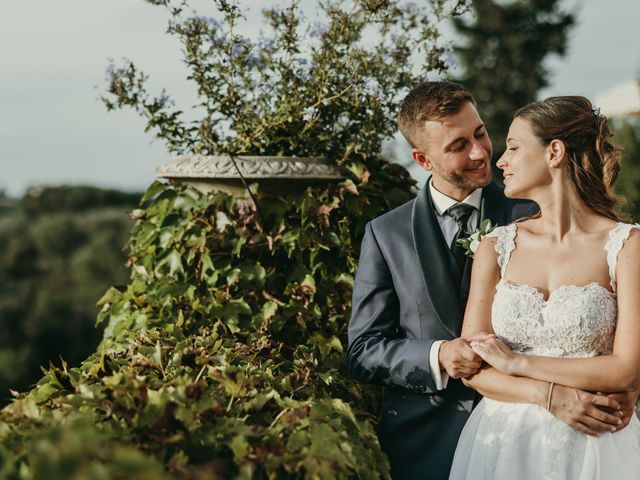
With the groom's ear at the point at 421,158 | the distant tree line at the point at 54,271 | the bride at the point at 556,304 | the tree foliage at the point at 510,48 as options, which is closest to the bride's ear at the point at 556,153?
the bride at the point at 556,304

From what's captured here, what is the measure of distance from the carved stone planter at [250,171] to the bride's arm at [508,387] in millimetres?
Answer: 976

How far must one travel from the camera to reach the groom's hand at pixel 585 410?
2416 mm

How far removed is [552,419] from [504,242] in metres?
0.66

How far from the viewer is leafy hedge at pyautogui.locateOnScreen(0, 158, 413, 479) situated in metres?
1.78

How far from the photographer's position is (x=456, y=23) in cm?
2850

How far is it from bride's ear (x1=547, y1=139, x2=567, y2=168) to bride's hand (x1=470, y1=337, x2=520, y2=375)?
0.67 m

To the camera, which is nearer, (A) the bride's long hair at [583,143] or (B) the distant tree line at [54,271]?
(A) the bride's long hair at [583,143]

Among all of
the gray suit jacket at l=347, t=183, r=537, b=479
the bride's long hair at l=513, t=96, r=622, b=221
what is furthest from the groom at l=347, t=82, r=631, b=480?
the bride's long hair at l=513, t=96, r=622, b=221

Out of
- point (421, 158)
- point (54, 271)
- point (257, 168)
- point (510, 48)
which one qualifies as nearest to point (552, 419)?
point (421, 158)

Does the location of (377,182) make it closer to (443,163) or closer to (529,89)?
(443,163)

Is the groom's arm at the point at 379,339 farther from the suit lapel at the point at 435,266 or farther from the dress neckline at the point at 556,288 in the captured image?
the dress neckline at the point at 556,288

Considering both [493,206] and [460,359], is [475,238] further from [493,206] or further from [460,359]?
[460,359]

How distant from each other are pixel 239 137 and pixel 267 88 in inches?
10.8

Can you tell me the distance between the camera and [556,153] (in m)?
2.66
